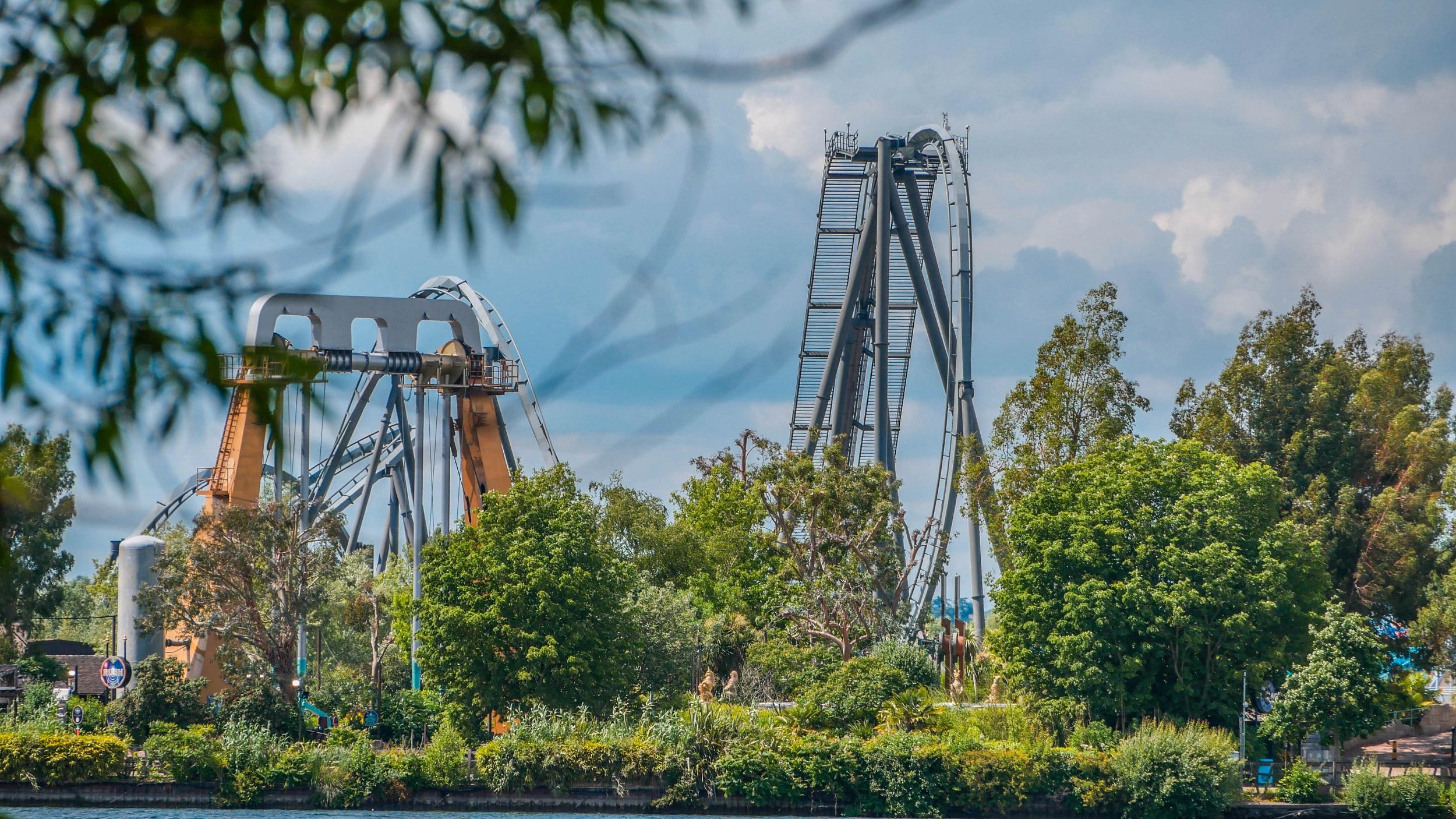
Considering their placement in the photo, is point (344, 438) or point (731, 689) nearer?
point (731, 689)

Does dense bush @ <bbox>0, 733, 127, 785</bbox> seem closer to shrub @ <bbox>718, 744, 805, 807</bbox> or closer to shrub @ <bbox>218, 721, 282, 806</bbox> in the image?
shrub @ <bbox>218, 721, 282, 806</bbox>

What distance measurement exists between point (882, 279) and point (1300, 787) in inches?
885

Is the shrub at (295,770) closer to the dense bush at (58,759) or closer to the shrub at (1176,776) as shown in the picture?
the dense bush at (58,759)

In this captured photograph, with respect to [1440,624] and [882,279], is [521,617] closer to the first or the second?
[882,279]

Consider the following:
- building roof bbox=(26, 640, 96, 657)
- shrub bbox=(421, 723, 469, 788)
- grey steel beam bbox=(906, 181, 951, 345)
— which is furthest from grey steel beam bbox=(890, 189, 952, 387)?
building roof bbox=(26, 640, 96, 657)

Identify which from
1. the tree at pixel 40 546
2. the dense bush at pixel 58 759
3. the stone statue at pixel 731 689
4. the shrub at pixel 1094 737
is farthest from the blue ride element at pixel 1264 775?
the tree at pixel 40 546

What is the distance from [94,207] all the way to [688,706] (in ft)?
119

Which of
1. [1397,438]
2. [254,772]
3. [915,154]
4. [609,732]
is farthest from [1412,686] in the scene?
[254,772]

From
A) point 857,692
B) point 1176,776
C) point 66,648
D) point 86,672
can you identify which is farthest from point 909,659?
point 66,648

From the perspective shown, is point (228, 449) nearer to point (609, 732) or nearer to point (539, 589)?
point (539, 589)

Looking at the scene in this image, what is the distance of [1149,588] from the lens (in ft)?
127

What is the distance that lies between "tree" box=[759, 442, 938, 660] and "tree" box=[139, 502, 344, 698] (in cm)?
1355

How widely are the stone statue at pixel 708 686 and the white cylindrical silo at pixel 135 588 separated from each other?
1611cm

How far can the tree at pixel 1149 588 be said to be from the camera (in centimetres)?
3838
